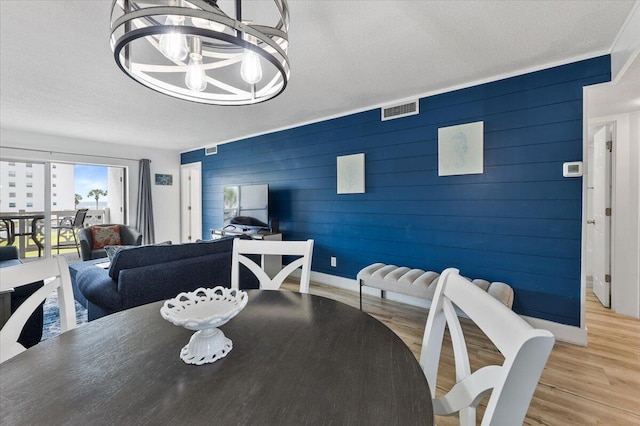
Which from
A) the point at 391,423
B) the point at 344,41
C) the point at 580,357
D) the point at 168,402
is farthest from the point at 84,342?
the point at 580,357

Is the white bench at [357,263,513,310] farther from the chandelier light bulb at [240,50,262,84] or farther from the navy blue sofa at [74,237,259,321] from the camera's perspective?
the chandelier light bulb at [240,50,262,84]

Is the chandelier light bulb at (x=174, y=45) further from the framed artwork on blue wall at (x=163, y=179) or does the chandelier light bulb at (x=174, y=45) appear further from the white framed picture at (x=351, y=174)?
the framed artwork on blue wall at (x=163, y=179)

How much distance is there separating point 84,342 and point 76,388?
0.95 feet

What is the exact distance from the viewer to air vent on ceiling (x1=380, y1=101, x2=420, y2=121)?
325cm

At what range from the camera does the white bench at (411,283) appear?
2430mm

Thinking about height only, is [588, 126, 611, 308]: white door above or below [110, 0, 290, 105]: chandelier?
below

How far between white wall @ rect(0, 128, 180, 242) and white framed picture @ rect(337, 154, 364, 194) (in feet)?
14.8

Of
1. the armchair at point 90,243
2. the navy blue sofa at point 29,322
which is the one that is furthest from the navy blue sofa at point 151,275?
the armchair at point 90,243

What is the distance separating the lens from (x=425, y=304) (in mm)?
3174

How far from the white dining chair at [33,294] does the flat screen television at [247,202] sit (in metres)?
3.30

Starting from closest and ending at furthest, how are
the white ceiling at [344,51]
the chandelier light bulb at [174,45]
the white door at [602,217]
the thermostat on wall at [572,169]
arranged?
the chandelier light bulb at [174,45], the white ceiling at [344,51], the thermostat on wall at [572,169], the white door at [602,217]

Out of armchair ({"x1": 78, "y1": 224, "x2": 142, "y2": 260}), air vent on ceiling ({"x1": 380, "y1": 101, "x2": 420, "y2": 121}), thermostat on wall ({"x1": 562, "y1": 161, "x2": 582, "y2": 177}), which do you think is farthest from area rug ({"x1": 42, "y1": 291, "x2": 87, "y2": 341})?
thermostat on wall ({"x1": 562, "y1": 161, "x2": 582, "y2": 177})

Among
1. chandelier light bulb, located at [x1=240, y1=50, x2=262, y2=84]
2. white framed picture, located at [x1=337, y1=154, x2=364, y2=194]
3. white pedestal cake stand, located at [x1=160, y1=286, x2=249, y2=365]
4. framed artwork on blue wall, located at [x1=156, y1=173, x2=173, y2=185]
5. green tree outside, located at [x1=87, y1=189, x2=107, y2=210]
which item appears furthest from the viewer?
framed artwork on blue wall, located at [x1=156, y1=173, x2=173, y2=185]

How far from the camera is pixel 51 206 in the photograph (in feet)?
16.3
